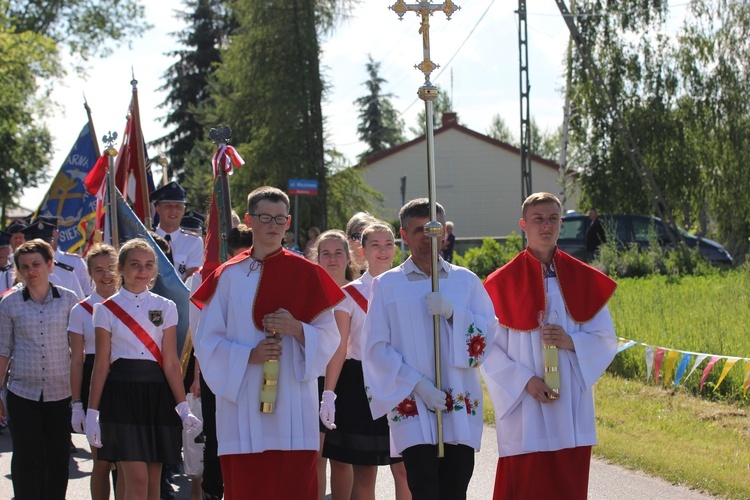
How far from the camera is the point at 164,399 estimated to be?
6.03 meters

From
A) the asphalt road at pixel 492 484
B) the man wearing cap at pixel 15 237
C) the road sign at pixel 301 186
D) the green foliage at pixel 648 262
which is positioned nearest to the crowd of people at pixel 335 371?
the asphalt road at pixel 492 484

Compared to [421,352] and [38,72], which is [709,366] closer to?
[421,352]

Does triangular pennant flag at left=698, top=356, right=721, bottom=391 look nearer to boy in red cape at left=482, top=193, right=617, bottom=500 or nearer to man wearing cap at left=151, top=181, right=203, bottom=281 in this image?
boy in red cape at left=482, top=193, right=617, bottom=500

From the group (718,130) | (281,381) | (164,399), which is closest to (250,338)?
(281,381)

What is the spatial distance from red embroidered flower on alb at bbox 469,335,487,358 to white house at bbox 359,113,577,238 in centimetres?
4338

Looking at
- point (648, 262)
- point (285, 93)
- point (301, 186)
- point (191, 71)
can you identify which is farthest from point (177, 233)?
point (191, 71)

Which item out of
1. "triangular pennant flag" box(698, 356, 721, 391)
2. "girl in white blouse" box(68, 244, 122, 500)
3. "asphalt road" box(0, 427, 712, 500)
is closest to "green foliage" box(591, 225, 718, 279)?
"triangular pennant flag" box(698, 356, 721, 391)

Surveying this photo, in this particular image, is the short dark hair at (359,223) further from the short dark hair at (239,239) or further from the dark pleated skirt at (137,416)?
the dark pleated skirt at (137,416)

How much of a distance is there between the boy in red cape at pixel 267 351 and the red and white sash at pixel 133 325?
104cm

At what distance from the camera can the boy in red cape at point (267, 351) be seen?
4844 mm

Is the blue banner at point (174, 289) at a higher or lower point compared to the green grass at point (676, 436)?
higher

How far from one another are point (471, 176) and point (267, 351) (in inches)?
1760

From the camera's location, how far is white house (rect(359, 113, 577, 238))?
4838 centimetres

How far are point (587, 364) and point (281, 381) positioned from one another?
63.4 inches
